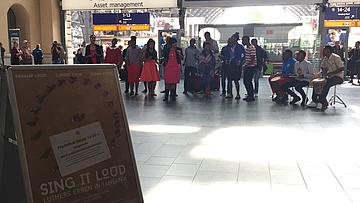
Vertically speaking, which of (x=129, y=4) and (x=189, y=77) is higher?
(x=129, y=4)

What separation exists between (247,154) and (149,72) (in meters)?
5.24

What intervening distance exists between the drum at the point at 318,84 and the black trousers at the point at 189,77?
316 centimetres

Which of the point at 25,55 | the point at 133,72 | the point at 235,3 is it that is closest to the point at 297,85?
the point at 133,72

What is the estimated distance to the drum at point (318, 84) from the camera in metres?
7.68

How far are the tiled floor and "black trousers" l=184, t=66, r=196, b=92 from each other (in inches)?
85.5

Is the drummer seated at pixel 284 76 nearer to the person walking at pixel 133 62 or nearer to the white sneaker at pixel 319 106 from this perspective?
the white sneaker at pixel 319 106

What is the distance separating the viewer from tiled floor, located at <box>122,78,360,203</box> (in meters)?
3.32

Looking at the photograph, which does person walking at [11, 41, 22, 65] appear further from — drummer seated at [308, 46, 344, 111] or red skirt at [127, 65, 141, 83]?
drummer seated at [308, 46, 344, 111]

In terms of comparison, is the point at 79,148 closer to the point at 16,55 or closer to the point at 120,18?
the point at 16,55

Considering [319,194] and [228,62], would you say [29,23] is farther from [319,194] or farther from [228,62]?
[319,194]

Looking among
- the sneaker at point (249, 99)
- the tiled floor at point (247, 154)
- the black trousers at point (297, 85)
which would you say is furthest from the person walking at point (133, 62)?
the black trousers at point (297, 85)

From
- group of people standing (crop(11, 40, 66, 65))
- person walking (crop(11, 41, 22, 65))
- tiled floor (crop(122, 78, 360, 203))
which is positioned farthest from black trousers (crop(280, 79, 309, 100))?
person walking (crop(11, 41, 22, 65))

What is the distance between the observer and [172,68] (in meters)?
8.96

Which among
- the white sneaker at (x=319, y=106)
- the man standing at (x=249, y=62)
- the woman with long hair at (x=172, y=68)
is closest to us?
the white sneaker at (x=319, y=106)
